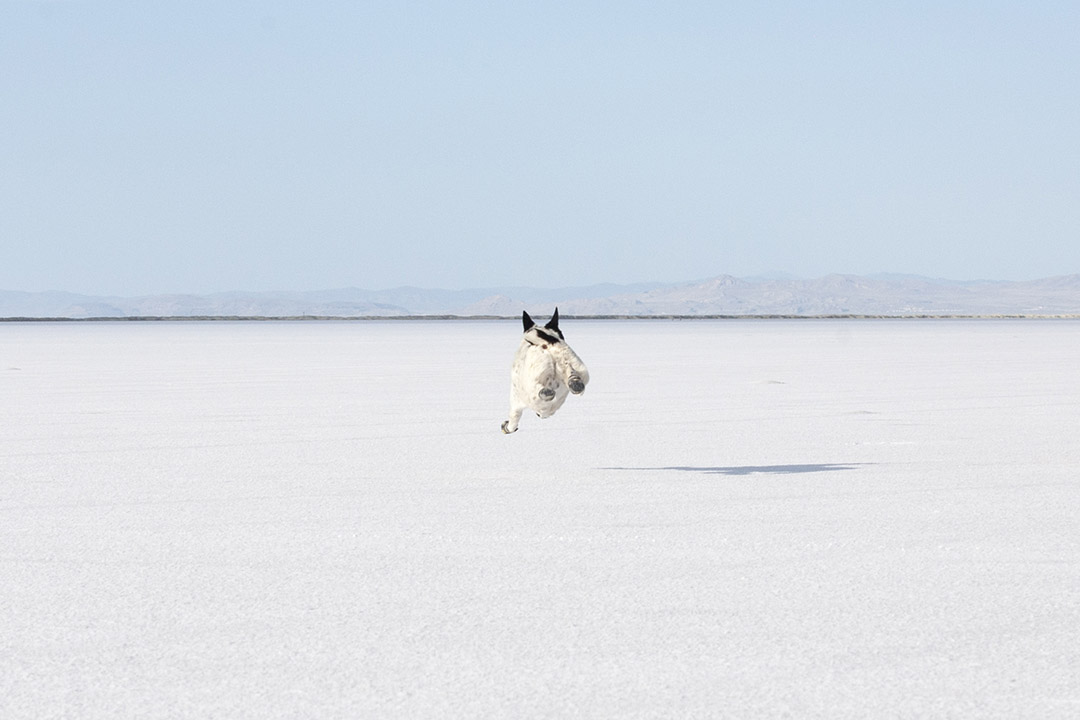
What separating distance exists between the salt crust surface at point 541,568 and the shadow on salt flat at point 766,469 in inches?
1.4

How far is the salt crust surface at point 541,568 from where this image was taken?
4.52 meters

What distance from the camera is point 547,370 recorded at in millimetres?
6848

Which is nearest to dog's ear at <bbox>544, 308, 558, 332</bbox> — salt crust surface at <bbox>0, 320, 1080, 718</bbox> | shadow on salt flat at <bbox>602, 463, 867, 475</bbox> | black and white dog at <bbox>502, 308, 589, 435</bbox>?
black and white dog at <bbox>502, 308, 589, 435</bbox>

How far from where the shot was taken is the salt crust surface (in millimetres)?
4523

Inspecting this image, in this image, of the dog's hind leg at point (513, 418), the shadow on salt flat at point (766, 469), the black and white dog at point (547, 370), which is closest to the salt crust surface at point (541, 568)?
the shadow on salt flat at point (766, 469)

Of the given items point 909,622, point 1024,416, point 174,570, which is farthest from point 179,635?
point 1024,416

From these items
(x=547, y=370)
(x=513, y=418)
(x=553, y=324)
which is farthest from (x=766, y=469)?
(x=547, y=370)

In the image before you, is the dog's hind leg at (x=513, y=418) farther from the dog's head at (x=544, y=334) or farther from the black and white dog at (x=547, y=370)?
the dog's head at (x=544, y=334)

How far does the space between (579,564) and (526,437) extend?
5.94 meters

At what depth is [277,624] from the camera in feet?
17.6

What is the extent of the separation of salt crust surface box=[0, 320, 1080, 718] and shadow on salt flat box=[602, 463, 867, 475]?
36mm

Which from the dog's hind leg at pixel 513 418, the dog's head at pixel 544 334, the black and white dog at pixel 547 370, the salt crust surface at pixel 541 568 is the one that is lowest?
the salt crust surface at pixel 541 568

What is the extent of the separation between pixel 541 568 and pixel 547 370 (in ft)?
3.35

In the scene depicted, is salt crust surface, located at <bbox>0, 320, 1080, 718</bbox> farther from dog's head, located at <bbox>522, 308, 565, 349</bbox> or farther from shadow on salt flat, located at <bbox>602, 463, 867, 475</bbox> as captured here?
dog's head, located at <bbox>522, 308, 565, 349</bbox>
